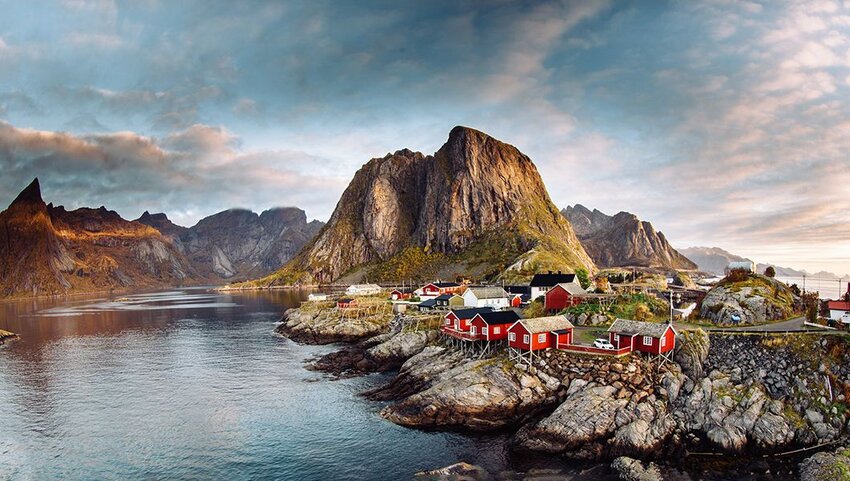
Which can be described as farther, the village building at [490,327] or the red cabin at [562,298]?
the red cabin at [562,298]

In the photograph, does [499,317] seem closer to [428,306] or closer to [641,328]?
[641,328]

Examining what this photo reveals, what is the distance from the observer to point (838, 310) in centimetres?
5447

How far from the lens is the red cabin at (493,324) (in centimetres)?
6153

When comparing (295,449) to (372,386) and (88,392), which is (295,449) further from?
(88,392)

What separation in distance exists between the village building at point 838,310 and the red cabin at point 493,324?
120 ft

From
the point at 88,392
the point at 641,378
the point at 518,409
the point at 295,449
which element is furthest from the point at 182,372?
the point at 641,378

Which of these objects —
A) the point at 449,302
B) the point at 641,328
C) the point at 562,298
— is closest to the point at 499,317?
the point at 641,328

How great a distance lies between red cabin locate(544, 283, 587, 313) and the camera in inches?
3093

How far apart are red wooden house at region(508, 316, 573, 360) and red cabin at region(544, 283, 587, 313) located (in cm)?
2164

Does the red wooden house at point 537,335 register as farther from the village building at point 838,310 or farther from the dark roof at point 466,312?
the village building at point 838,310

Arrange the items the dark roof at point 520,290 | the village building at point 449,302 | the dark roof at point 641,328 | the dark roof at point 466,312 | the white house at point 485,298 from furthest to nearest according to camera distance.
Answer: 1. the dark roof at point 520,290
2. the village building at point 449,302
3. the white house at point 485,298
4. the dark roof at point 466,312
5. the dark roof at point 641,328

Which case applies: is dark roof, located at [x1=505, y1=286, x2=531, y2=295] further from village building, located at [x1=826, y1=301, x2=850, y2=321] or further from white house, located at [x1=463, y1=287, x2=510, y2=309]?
village building, located at [x1=826, y1=301, x2=850, y2=321]

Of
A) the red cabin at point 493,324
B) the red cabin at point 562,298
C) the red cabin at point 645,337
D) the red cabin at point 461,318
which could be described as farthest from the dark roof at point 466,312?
the red cabin at point 645,337

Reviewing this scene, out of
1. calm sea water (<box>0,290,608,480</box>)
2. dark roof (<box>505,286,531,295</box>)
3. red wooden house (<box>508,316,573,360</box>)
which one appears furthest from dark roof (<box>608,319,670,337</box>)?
dark roof (<box>505,286,531,295</box>)
